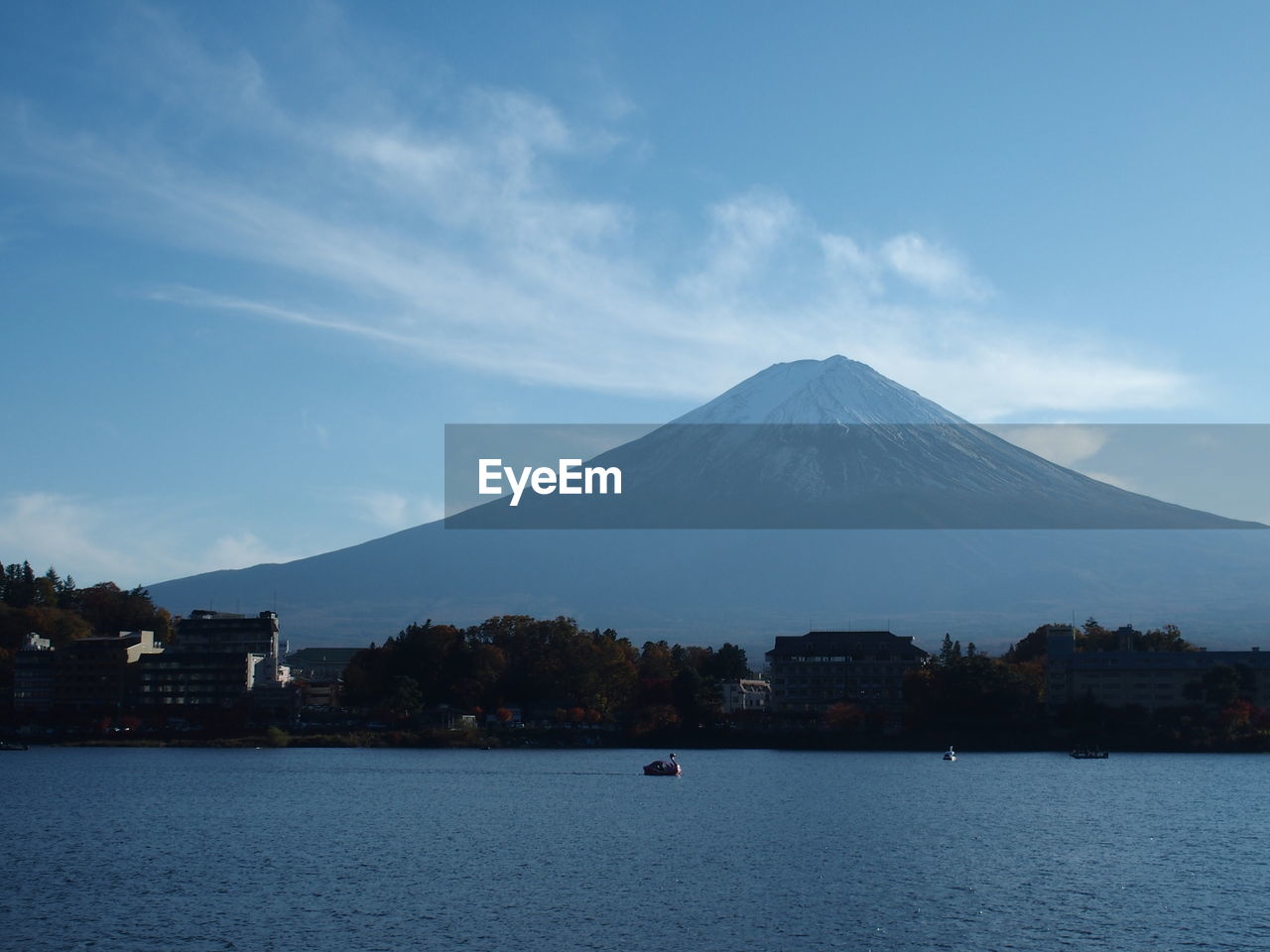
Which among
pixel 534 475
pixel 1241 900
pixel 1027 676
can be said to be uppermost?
pixel 534 475

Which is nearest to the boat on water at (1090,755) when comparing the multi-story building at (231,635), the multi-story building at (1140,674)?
the multi-story building at (1140,674)

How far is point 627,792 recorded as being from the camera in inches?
2990

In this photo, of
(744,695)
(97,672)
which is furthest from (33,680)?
(744,695)

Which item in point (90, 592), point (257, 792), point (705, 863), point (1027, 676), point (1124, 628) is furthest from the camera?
point (90, 592)

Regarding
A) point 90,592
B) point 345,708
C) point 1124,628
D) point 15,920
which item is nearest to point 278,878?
point 15,920

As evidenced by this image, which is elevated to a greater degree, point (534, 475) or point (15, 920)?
point (534, 475)

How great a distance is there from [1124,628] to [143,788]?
9698 cm

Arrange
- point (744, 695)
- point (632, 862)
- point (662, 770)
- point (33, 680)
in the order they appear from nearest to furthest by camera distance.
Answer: point (632, 862) → point (662, 770) → point (33, 680) → point (744, 695)

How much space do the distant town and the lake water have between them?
98.1 ft

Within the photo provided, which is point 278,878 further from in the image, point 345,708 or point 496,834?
point 345,708

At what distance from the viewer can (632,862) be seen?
1946 inches

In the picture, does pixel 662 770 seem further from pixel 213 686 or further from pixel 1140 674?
pixel 213 686

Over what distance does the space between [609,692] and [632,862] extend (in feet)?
291

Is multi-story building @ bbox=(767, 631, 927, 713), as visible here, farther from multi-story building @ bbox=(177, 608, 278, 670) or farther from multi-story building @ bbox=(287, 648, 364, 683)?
multi-story building @ bbox=(287, 648, 364, 683)
